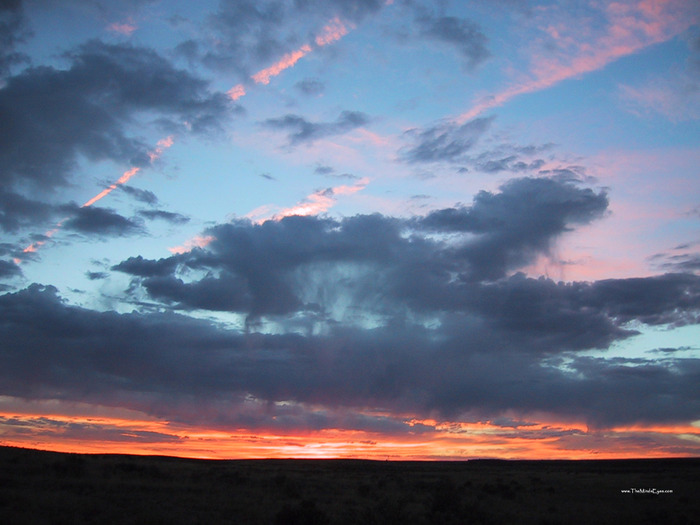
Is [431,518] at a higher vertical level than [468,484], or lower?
higher

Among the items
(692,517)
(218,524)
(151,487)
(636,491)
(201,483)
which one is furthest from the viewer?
(636,491)

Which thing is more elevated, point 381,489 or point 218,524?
point 218,524

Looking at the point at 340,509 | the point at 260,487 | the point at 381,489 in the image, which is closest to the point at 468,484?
the point at 381,489

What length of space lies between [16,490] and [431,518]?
2130 centimetres

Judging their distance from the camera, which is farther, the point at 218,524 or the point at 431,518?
the point at 431,518

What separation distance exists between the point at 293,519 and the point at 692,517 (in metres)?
21.5

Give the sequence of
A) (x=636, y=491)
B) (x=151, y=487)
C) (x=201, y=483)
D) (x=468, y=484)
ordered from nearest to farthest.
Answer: (x=151, y=487)
(x=201, y=483)
(x=636, y=491)
(x=468, y=484)

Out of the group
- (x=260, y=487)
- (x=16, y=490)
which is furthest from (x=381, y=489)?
(x=16, y=490)

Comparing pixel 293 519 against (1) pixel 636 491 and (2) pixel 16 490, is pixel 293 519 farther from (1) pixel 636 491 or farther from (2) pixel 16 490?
(1) pixel 636 491

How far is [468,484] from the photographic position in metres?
48.3

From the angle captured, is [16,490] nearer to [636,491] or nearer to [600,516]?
[600,516]

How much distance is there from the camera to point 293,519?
2275 centimetres

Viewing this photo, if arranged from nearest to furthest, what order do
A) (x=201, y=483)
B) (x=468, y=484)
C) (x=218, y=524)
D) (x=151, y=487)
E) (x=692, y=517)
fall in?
(x=218, y=524) < (x=692, y=517) < (x=151, y=487) < (x=201, y=483) < (x=468, y=484)

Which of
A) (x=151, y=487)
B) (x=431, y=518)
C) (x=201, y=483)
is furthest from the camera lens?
(x=201, y=483)
